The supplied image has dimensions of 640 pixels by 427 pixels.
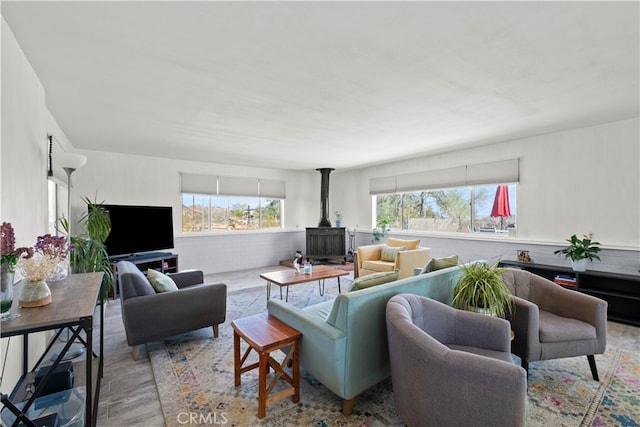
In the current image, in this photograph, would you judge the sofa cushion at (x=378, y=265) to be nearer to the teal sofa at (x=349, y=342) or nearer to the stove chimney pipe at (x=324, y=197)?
the stove chimney pipe at (x=324, y=197)

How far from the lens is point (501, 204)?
4961 mm

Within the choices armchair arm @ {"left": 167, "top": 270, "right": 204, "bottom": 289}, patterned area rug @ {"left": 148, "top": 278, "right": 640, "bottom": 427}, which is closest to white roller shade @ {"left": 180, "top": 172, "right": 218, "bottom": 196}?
armchair arm @ {"left": 167, "top": 270, "right": 204, "bottom": 289}

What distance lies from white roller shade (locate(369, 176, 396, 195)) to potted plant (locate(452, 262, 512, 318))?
432 centimetres

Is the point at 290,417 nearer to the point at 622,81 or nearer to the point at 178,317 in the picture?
the point at 178,317

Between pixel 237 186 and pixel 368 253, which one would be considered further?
pixel 237 186

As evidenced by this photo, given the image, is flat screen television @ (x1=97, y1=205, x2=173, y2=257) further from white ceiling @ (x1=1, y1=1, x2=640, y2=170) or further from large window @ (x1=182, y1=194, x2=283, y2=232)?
white ceiling @ (x1=1, y1=1, x2=640, y2=170)

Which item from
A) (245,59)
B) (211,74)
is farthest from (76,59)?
(245,59)

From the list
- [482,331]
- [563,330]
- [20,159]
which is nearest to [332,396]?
[482,331]

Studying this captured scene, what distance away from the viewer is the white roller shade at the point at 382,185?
21.6 feet

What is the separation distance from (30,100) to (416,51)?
288 centimetres

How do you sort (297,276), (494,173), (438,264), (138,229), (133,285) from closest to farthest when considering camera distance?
1. (133,285)
2. (438,264)
3. (297,276)
4. (494,173)
5. (138,229)

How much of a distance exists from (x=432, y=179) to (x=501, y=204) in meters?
1.30

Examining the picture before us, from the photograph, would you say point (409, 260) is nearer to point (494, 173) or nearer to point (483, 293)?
point (494, 173)

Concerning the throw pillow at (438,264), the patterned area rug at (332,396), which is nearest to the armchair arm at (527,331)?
the patterned area rug at (332,396)
